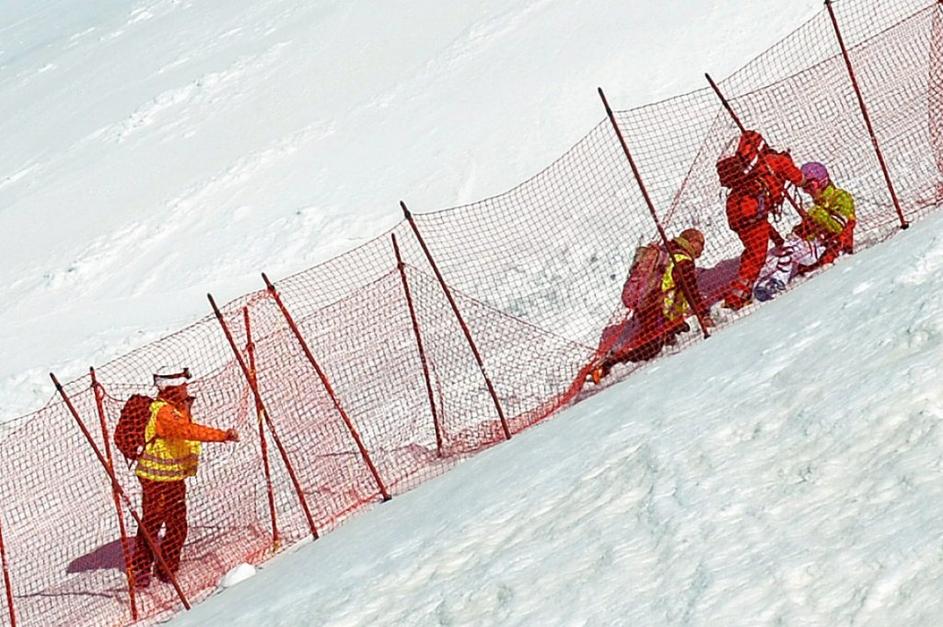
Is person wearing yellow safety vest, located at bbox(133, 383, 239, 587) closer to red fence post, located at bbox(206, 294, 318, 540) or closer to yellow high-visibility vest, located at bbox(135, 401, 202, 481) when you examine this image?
yellow high-visibility vest, located at bbox(135, 401, 202, 481)

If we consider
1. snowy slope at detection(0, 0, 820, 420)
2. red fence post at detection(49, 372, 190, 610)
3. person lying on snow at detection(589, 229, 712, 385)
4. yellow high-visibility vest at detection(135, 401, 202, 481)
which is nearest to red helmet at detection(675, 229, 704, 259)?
person lying on snow at detection(589, 229, 712, 385)

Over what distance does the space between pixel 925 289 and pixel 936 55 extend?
19.6ft

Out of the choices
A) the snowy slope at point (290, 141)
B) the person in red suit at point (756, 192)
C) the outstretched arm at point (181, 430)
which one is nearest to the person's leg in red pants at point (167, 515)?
the outstretched arm at point (181, 430)

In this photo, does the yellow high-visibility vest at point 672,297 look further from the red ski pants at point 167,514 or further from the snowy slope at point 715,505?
the red ski pants at point 167,514

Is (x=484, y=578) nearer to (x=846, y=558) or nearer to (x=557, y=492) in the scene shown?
(x=557, y=492)

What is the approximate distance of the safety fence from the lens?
11703 millimetres

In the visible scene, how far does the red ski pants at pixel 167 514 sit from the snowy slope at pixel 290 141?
6.30 meters

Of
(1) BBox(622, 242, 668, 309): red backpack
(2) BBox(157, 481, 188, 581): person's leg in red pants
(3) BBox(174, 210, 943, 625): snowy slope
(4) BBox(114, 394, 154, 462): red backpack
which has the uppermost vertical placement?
(4) BBox(114, 394, 154, 462): red backpack

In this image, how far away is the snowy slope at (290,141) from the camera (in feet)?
63.3

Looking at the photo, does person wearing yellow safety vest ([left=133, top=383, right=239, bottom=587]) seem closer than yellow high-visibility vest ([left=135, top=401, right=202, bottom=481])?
Yes

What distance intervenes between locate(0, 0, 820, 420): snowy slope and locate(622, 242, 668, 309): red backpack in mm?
6406

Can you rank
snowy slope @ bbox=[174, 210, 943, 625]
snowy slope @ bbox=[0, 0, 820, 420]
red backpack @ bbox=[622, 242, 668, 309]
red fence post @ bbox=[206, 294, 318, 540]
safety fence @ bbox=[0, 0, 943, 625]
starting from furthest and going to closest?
1. snowy slope @ bbox=[0, 0, 820, 420]
2. red backpack @ bbox=[622, 242, 668, 309]
3. safety fence @ bbox=[0, 0, 943, 625]
4. red fence post @ bbox=[206, 294, 318, 540]
5. snowy slope @ bbox=[174, 210, 943, 625]

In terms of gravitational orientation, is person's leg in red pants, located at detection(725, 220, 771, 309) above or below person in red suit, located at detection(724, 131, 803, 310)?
below

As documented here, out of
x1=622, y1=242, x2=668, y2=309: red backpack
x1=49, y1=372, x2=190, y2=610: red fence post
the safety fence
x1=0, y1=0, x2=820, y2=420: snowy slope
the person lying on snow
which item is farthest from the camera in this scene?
x1=0, y1=0, x2=820, y2=420: snowy slope
